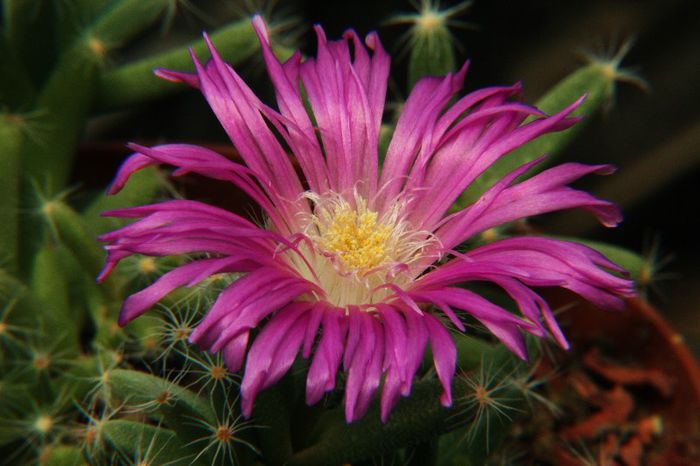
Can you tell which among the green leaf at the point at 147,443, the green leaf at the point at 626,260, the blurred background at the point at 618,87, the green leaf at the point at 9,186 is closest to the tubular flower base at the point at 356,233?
the green leaf at the point at 147,443

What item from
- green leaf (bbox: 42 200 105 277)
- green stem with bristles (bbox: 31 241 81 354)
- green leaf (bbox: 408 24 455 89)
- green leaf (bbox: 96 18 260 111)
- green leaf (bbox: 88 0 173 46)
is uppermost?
green leaf (bbox: 88 0 173 46)

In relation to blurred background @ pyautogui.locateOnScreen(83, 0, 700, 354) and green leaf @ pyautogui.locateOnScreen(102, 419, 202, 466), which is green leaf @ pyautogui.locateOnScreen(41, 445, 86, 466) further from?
blurred background @ pyautogui.locateOnScreen(83, 0, 700, 354)

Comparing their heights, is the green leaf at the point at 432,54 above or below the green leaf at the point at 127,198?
above

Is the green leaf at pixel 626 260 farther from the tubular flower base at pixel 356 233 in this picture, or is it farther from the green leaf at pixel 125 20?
the green leaf at pixel 125 20

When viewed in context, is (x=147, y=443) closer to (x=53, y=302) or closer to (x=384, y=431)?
(x=384, y=431)

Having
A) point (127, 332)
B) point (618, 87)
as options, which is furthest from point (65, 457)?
point (618, 87)

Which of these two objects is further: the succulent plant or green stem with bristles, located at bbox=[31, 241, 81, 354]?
green stem with bristles, located at bbox=[31, 241, 81, 354]

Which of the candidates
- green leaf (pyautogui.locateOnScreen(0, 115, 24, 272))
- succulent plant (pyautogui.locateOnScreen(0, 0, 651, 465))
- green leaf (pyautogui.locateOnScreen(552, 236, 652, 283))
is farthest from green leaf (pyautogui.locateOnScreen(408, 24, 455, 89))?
green leaf (pyautogui.locateOnScreen(0, 115, 24, 272))
